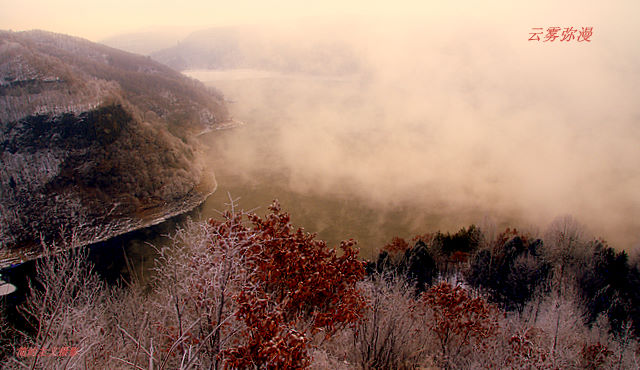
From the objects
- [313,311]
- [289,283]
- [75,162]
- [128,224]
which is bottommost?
[128,224]

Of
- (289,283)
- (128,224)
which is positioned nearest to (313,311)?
(289,283)

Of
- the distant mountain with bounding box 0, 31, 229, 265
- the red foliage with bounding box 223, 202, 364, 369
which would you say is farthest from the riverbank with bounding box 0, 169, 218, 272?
the red foliage with bounding box 223, 202, 364, 369

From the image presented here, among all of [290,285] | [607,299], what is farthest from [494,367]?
[607,299]

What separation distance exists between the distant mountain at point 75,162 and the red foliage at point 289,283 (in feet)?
129

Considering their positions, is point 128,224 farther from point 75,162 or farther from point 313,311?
point 313,311

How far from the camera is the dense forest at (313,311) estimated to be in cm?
511

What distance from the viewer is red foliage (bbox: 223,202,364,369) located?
5.05m

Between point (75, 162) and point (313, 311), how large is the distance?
5129cm

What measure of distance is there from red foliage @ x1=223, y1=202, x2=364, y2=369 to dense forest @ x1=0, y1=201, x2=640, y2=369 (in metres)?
0.02

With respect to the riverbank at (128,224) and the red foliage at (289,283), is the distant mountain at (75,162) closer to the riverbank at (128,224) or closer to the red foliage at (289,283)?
the riverbank at (128,224)

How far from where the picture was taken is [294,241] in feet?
20.1

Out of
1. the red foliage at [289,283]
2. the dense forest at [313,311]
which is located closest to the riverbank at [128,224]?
the dense forest at [313,311]

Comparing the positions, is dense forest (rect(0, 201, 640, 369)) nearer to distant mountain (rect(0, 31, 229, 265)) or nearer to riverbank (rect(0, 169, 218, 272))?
riverbank (rect(0, 169, 218, 272))

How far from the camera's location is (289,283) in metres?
6.07
